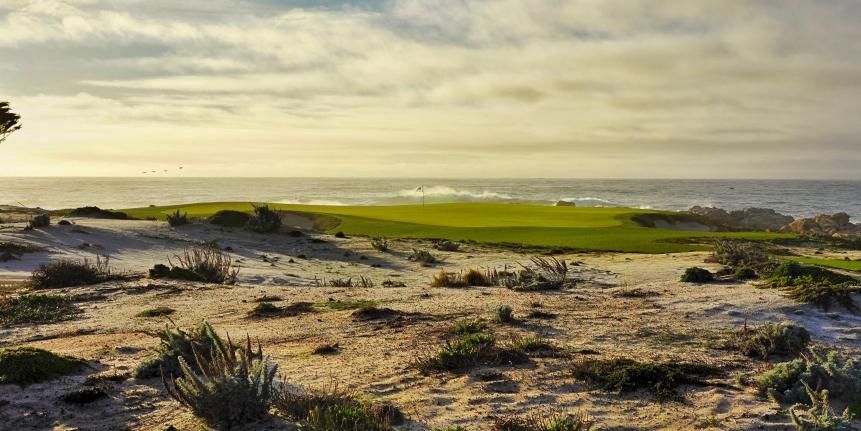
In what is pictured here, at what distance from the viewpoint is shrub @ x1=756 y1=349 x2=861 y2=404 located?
5363 millimetres

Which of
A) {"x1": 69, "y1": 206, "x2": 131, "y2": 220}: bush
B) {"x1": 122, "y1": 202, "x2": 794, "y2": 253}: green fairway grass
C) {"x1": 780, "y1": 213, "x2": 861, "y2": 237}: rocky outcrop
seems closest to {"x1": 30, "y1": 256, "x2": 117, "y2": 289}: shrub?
{"x1": 69, "y1": 206, "x2": 131, "y2": 220}: bush

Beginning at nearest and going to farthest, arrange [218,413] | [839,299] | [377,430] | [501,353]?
[377,430] → [218,413] → [501,353] → [839,299]

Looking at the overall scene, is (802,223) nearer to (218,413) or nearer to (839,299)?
(839,299)

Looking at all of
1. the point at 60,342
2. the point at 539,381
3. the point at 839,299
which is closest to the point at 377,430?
the point at 539,381

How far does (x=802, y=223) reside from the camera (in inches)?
1654

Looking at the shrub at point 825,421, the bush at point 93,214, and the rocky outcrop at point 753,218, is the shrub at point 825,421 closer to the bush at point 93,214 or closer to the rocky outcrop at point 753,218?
the bush at point 93,214

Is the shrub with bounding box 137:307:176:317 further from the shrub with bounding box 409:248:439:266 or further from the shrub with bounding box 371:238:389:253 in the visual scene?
the shrub with bounding box 371:238:389:253

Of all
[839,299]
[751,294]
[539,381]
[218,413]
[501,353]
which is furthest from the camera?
[751,294]

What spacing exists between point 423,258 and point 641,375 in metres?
13.8

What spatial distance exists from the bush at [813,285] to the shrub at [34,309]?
41.7 feet

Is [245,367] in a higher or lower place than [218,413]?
higher

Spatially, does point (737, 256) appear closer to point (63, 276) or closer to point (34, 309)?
point (34, 309)

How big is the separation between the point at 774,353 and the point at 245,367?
20.5ft

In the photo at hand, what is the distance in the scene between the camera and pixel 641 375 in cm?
Answer: 588
